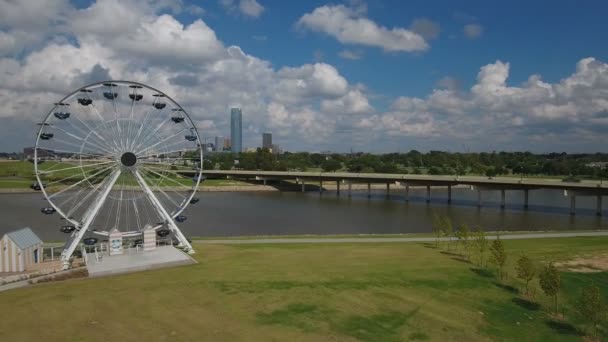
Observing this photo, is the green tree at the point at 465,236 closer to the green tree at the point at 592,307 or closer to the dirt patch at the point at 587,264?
the dirt patch at the point at 587,264

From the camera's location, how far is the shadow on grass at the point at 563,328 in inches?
671

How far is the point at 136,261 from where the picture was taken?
25328mm

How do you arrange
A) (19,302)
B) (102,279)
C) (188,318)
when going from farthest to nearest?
(102,279), (19,302), (188,318)

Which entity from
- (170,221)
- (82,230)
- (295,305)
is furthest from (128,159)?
(295,305)

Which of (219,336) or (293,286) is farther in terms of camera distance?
(293,286)

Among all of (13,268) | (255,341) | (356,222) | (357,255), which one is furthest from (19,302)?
(356,222)

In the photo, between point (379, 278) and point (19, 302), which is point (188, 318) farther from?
point (379, 278)

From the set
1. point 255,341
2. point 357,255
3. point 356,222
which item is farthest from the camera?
point 356,222

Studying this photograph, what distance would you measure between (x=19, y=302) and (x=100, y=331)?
5367 millimetres

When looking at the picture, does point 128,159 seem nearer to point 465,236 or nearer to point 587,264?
point 465,236

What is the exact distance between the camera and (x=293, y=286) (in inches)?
819

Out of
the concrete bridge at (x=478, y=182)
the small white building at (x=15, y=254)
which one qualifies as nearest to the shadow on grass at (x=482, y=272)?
the small white building at (x=15, y=254)

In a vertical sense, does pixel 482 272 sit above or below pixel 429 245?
above

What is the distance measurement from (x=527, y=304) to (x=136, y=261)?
1996 centimetres
